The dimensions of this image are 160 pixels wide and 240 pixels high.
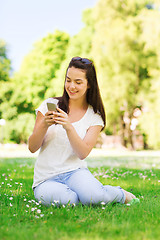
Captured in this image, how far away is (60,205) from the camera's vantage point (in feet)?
10.0

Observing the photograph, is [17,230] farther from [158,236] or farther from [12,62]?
[12,62]

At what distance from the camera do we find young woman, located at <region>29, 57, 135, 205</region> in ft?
10.3

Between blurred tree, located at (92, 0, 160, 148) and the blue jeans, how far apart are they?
19149mm

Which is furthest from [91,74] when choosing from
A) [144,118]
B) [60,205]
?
[144,118]

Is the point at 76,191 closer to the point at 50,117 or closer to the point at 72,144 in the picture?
the point at 72,144

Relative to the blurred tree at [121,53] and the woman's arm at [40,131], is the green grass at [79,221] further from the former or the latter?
the blurred tree at [121,53]

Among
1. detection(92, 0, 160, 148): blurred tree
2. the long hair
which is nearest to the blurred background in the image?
detection(92, 0, 160, 148): blurred tree

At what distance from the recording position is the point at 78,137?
320 cm

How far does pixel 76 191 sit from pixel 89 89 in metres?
1.24

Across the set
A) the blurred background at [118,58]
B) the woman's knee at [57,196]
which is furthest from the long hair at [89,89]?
the blurred background at [118,58]

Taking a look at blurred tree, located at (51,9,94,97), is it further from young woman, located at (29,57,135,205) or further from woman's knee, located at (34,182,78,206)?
woman's knee, located at (34,182,78,206)

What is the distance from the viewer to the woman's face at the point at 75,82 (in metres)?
3.44

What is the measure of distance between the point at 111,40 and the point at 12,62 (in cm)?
1807

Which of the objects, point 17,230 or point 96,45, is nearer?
point 17,230
